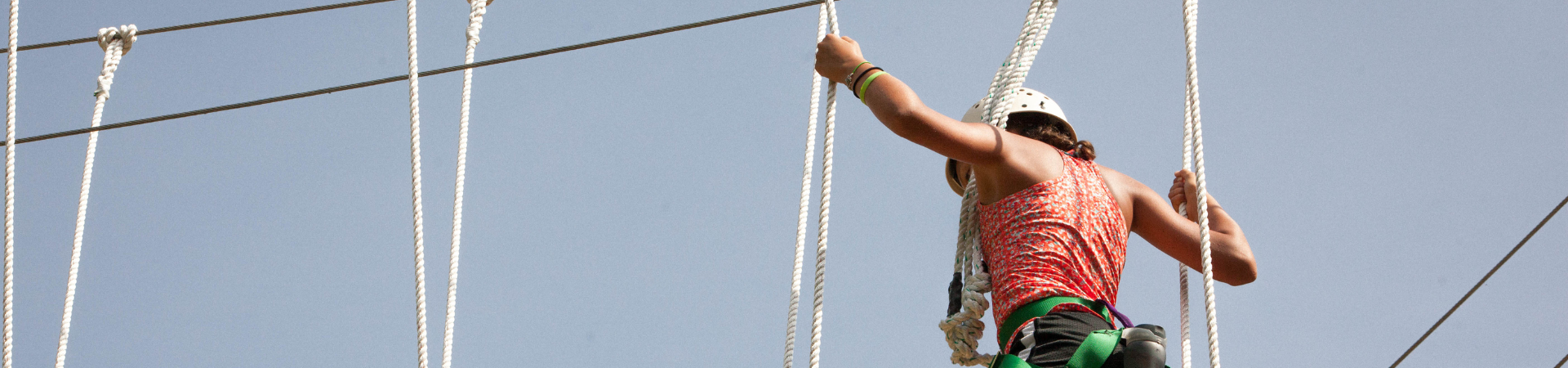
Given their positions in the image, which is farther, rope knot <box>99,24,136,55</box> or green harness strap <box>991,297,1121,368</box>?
rope knot <box>99,24,136,55</box>

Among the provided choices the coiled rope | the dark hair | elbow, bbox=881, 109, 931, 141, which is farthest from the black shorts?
the dark hair

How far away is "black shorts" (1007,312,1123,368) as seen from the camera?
2.39 meters

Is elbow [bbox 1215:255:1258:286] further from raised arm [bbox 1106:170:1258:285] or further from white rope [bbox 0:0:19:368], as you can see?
white rope [bbox 0:0:19:368]

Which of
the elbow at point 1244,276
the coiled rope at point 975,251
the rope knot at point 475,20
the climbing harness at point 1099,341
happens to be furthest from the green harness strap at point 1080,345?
the rope knot at point 475,20

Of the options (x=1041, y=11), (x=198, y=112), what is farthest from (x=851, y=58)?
(x=198, y=112)

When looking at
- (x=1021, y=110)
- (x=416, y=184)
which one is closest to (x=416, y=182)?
(x=416, y=184)

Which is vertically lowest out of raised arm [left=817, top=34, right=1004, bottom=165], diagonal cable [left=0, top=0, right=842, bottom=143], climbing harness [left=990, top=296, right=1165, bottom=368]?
climbing harness [left=990, top=296, right=1165, bottom=368]

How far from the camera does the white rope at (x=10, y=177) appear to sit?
9.86ft

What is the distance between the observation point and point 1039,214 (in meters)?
2.56

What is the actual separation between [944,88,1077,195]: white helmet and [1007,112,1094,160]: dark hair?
10 mm

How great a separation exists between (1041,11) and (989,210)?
691 mm

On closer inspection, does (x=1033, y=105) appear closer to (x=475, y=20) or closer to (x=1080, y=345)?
(x=1080, y=345)

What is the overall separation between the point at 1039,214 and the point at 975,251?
212mm

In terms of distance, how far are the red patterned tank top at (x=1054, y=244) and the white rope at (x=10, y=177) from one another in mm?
2036
